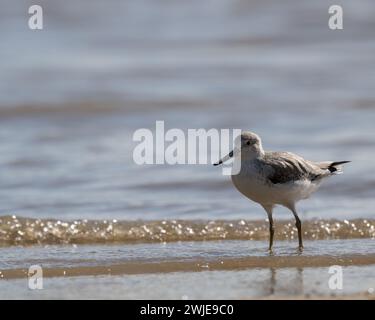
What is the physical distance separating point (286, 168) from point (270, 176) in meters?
0.18

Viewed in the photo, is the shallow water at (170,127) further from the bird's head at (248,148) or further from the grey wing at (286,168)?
the bird's head at (248,148)

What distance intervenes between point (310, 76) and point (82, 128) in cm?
402

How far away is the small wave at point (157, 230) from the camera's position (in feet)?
29.3

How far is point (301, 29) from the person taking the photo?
17.3 meters

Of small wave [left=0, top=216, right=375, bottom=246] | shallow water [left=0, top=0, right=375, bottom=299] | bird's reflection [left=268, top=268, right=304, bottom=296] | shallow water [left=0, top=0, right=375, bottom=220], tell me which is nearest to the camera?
bird's reflection [left=268, top=268, right=304, bottom=296]

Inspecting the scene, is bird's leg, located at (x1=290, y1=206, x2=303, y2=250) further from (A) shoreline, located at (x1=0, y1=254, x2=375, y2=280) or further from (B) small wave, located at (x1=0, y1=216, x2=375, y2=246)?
(A) shoreline, located at (x1=0, y1=254, x2=375, y2=280)

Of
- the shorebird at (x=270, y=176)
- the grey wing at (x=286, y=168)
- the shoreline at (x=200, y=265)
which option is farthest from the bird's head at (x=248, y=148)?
the shoreline at (x=200, y=265)

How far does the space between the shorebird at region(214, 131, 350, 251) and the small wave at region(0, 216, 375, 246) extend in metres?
0.51

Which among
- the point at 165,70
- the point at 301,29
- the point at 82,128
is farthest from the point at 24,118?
the point at 301,29

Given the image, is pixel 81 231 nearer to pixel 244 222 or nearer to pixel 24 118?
pixel 244 222

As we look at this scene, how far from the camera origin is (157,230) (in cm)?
Result: 905

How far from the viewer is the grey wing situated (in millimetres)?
8383

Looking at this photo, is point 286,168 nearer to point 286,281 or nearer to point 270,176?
point 270,176

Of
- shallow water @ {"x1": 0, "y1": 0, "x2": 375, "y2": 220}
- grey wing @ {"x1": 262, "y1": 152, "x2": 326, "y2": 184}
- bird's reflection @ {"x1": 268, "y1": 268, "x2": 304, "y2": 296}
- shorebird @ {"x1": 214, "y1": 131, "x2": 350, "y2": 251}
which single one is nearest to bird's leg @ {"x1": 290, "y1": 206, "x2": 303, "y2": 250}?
shorebird @ {"x1": 214, "y1": 131, "x2": 350, "y2": 251}
